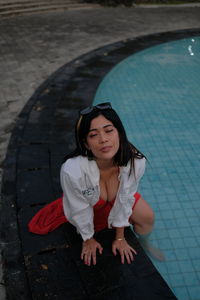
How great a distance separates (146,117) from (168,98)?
1.13 meters

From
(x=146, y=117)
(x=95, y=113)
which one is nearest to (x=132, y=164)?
(x=95, y=113)

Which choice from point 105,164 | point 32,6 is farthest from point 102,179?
point 32,6

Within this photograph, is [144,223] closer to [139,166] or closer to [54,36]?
[139,166]

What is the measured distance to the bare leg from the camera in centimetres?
307

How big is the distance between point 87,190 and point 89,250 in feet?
2.60

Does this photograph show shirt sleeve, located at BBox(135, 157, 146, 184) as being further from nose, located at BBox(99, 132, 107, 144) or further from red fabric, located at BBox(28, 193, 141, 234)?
red fabric, located at BBox(28, 193, 141, 234)

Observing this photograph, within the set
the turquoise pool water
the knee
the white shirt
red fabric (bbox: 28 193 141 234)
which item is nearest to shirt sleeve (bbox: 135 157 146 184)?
the white shirt

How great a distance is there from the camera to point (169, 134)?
5766 mm

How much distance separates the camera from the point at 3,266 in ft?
9.86

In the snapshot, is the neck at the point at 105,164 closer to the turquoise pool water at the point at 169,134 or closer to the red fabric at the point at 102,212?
the red fabric at the point at 102,212

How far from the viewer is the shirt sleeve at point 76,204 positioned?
2.51 meters

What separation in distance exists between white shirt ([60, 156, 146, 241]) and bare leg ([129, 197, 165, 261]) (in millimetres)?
264

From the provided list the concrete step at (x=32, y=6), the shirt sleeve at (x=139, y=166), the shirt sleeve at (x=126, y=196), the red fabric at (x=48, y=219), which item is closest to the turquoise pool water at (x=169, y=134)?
the shirt sleeve at (x=126, y=196)

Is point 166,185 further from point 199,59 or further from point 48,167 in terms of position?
point 199,59
